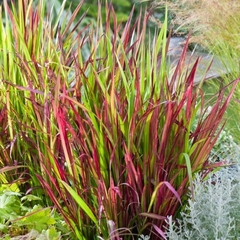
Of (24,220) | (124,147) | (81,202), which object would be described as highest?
(124,147)

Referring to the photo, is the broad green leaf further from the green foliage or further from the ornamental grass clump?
the green foliage

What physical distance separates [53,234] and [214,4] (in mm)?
1508

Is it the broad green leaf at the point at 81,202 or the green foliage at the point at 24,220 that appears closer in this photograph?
the broad green leaf at the point at 81,202

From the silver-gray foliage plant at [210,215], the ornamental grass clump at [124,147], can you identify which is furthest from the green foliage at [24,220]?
the silver-gray foliage plant at [210,215]

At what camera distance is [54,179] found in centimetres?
135

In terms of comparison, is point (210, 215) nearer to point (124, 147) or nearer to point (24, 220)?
point (124, 147)

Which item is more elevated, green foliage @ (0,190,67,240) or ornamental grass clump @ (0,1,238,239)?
ornamental grass clump @ (0,1,238,239)

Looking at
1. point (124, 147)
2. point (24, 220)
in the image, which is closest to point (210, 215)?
point (124, 147)

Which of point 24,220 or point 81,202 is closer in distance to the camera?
point 81,202

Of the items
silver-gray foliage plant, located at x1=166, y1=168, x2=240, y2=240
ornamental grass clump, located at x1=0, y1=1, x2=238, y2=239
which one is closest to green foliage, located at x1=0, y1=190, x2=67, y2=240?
ornamental grass clump, located at x1=0, y1=1, x2=238, y2=239

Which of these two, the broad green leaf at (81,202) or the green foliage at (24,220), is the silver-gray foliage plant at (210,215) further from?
the green foliage at (24,220)

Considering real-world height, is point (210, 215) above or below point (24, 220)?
above

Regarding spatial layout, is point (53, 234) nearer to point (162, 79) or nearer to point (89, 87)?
point (89, 87)

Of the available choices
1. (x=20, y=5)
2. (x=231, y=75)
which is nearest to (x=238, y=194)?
(x=20, y=5)
